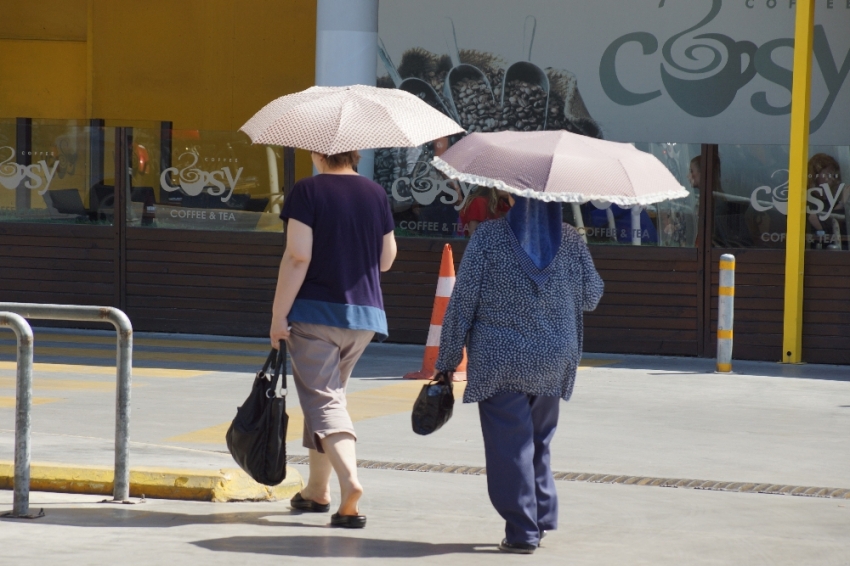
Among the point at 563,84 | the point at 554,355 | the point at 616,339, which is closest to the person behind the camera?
the point at 554,355

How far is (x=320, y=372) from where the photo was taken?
5793 millimetres

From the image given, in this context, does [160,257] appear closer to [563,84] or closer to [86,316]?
[563,84]

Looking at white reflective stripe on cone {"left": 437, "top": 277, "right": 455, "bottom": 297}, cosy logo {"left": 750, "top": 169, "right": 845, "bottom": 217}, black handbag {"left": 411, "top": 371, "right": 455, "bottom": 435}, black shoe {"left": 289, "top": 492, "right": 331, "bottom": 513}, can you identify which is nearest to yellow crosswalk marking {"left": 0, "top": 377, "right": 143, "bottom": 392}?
white reflective stripe on cone {"left": 437, "top": 277, "right": 455, "bottom": 297}

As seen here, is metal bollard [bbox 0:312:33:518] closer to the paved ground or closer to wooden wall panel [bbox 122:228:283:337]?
the paved ground

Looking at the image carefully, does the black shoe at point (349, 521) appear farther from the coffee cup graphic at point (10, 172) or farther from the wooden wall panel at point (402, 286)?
the coffee cup graphic at point (10, 172)

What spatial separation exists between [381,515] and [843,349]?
22.8 ft

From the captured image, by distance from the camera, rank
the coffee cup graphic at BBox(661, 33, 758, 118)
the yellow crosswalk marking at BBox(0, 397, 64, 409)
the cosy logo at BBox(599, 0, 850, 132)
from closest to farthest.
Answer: the yellow crosswalk marking at BBox(0, 397, 64, 409) < the cosy logo at BBox(599, 0, 850, 132) < the coffee cup graphic at BBox(661, 33, 758, 118)

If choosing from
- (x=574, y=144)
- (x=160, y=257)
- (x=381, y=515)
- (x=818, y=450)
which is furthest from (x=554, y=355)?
(x=160, y=257)

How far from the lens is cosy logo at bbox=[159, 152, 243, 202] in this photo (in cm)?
1357

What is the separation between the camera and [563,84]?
53.7 feet

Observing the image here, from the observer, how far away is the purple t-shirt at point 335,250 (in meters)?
5.79

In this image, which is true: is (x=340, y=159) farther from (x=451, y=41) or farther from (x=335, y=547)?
(x=451, y=41)

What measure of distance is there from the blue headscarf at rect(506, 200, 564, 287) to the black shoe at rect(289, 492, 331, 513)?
1545 mm

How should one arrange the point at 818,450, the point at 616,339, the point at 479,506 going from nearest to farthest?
the point at 479,506
the point at 818,450
the point at 616,339
